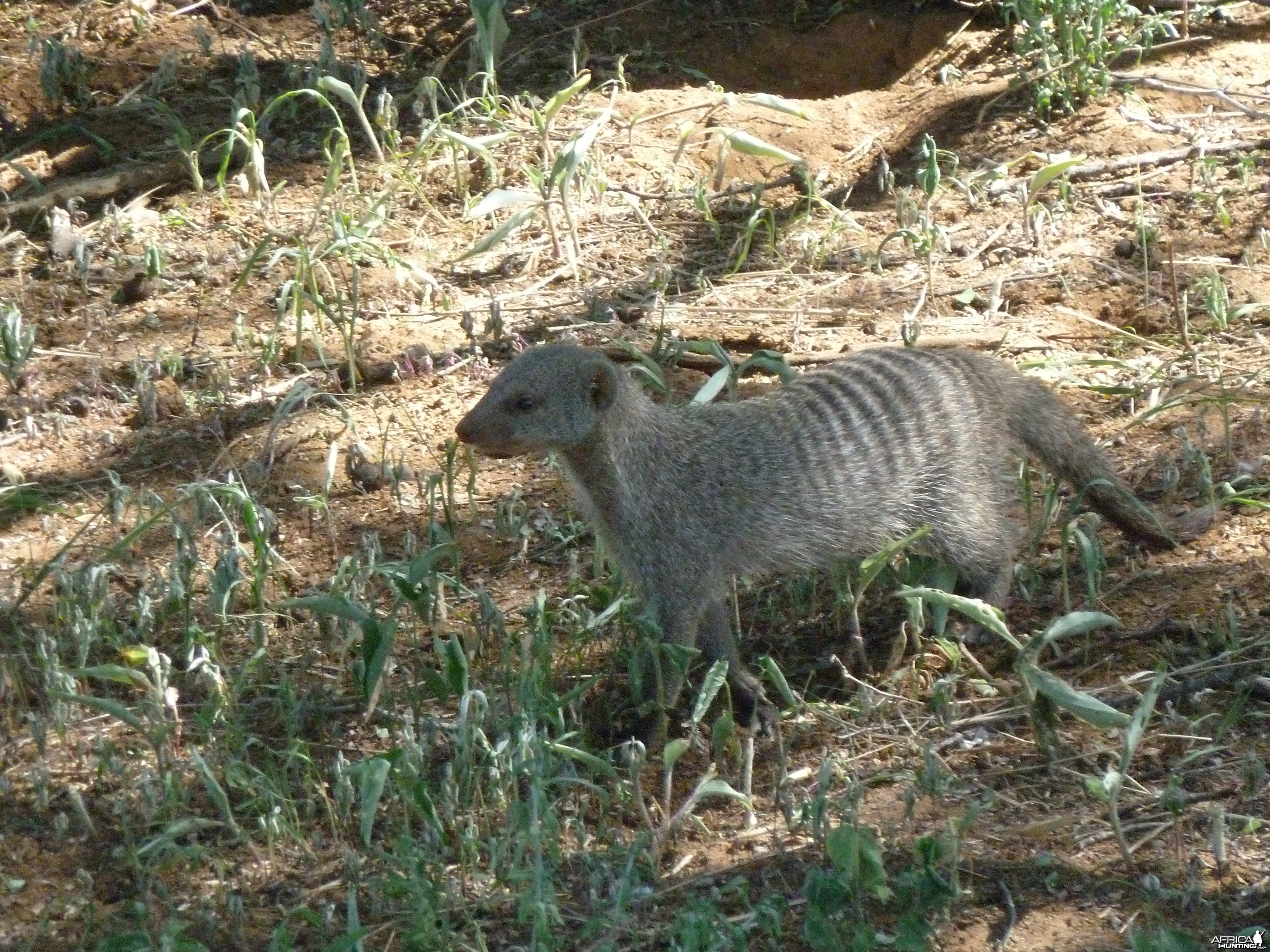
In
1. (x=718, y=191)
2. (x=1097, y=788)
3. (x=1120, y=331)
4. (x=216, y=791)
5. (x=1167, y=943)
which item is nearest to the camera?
(x=1167, y=943)

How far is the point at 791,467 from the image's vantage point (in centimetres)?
323

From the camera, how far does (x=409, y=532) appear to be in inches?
130

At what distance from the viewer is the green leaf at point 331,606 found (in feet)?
8.59

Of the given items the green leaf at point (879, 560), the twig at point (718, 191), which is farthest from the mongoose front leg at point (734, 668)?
the twig at point (718, 191)

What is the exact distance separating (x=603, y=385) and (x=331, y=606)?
2.56ft

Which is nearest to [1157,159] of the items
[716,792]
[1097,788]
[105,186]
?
[1097,788]

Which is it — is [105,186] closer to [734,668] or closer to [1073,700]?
[734,668]

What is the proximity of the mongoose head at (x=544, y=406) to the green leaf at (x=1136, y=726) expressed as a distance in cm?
125

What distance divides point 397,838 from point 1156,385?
233cm

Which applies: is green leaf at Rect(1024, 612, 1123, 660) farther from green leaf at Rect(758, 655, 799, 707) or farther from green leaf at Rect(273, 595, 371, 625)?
green leaf at Rect(273, 595, 371, 625)

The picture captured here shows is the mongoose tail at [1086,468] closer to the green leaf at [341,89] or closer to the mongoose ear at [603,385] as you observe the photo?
the mongoose ear at [603,385]

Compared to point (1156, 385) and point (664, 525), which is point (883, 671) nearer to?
point (664, 525)

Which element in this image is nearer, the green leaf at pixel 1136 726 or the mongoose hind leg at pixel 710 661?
the green leaf at pixel 1136 726

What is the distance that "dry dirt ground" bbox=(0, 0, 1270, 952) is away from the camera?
2.46 metres
